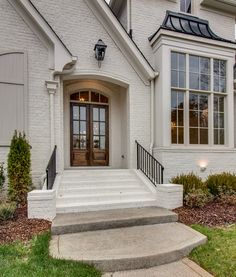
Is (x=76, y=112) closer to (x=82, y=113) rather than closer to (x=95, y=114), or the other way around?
(x=82, y=113)

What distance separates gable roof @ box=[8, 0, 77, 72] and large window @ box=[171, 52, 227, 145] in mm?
3524

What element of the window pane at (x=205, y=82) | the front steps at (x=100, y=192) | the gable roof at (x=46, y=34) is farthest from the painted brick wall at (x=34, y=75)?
the window pane at (x=205, y=82)

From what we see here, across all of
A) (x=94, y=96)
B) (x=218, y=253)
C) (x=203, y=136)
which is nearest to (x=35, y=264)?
(x=218, y=253)

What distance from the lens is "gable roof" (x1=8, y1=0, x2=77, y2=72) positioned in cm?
693

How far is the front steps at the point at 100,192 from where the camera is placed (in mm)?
5785

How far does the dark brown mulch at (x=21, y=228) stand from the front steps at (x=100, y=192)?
2.21 ft

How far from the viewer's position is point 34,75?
288 inches

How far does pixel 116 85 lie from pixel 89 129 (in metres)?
1.94

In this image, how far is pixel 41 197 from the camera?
515 centimetres

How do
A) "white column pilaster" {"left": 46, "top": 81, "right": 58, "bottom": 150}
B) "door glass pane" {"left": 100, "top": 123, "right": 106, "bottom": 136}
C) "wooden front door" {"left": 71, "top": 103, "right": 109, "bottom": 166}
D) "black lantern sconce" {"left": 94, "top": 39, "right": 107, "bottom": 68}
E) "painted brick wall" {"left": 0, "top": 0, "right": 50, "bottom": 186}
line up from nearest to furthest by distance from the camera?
1. "painted brick wall" {"left": 0, "top": 0, "right": 50, "bottom": 186}
2. "white column pilaster" {"left": 46, "top": 81, "right": 58, "bottom": 150}
3. "black lantern sconce" {"left": 94, "top": 39, "right": 107, "bottom": 68}
4. "wooden front door" {"left": 71, "top": 103, "right": 109, "bottom": 166}
5. "door glass pane" {"left": 100, "top": 123, "right": 106, "bottom": 136}

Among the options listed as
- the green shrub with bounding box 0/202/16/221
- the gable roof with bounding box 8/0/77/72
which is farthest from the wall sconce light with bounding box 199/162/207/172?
the green shrub with bounding box 0/202/16/221

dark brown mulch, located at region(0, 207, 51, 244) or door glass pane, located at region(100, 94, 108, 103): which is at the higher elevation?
door glass pane, located at region(100, 94, 108, 103)

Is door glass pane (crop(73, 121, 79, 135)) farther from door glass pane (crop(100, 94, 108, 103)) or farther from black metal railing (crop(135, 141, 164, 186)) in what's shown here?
black metal railing (crop(135, 141, 164, 186))

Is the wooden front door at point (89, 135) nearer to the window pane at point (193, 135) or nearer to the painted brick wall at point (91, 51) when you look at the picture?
the painted brick wall at point (91, 51)
